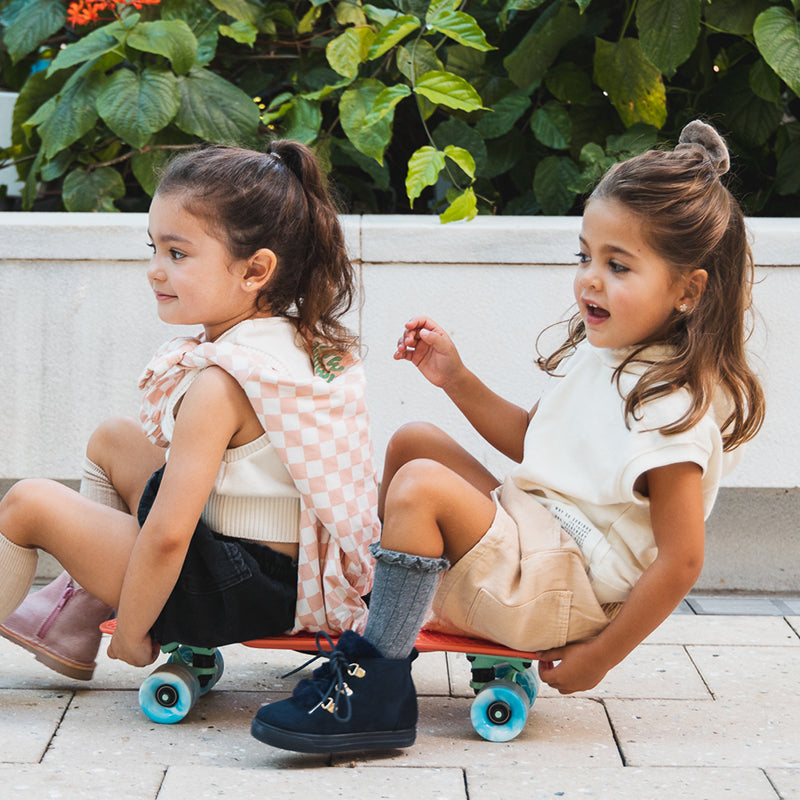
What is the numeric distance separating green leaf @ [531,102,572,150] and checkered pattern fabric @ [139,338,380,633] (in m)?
1.24

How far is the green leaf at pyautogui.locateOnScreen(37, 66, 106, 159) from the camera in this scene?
273cm

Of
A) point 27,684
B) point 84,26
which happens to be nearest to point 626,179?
point 27,684

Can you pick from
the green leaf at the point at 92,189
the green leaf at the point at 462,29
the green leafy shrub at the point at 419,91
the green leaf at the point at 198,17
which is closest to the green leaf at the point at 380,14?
the green leafy shrub at the point at 419,91

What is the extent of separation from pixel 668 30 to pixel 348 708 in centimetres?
189

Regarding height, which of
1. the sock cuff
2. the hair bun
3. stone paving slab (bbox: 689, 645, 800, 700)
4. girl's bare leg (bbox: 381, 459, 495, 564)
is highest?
the hair bun

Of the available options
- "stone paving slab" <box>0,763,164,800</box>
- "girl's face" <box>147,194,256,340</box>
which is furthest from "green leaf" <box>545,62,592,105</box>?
"stone paving slab" <box>0,763,164,800</box>

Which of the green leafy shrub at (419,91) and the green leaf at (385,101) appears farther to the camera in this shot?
the green leafy shrub at (419,91)

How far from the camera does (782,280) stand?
2480 mm

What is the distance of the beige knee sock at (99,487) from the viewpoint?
1.94 metres

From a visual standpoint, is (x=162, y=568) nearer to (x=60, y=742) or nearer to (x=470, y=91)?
(x=60, y=742)

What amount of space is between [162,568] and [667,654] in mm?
1065

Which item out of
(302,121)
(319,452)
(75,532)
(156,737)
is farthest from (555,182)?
(156,737)

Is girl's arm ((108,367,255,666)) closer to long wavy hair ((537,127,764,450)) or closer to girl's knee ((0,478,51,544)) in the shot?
girl's knee ((0,478,51,544))

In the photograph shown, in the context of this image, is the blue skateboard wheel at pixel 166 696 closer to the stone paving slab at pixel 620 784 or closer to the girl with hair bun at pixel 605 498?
the girl with hair bun at pixel 605 498
